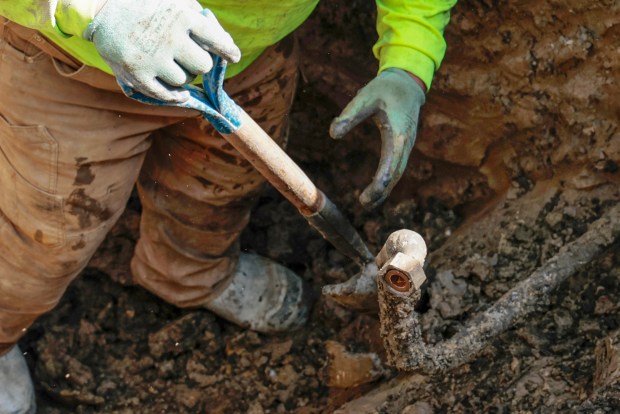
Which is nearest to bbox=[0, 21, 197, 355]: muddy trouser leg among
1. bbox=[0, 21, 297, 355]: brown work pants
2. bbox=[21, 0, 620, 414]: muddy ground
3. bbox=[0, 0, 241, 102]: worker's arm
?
bbox=[0, 21, 297, 355]: brown work pants

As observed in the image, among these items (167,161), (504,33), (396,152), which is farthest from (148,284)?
(504,33)

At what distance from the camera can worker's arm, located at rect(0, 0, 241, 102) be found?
62.8 inches

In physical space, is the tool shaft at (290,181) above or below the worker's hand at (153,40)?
below

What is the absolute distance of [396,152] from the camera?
1967mm

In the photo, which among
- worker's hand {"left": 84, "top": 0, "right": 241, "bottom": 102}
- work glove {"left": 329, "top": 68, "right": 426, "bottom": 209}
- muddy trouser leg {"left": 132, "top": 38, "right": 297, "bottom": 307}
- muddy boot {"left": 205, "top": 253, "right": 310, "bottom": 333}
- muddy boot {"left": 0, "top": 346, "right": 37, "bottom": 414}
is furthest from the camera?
muddy boot {"left": 205, "top": 253, "right": 310, "bottom": 333}

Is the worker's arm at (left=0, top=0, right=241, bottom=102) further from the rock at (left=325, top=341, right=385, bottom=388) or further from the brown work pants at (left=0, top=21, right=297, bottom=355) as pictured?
the rock at (left=325, top=341, right=385, bottom=388)

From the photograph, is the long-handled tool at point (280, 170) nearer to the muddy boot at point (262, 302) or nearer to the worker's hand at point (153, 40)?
the worker's hand at point (153, 40)

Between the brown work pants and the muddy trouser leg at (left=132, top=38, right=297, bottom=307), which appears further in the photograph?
the muddy trouser leg at (left=132, top=38, right=297, bottom=307)

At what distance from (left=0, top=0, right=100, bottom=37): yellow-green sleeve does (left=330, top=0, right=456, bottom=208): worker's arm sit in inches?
21.0

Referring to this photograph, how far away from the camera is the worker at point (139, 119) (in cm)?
162

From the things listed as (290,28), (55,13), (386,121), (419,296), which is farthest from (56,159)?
(419,296)

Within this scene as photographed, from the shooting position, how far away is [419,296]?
1777mm

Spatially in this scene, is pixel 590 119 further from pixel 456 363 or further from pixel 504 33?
pixel 456 363

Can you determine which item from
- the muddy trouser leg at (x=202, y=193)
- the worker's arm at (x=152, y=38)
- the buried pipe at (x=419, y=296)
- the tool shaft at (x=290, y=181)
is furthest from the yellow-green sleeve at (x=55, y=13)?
the buried pipe at (x=419, y=296)
